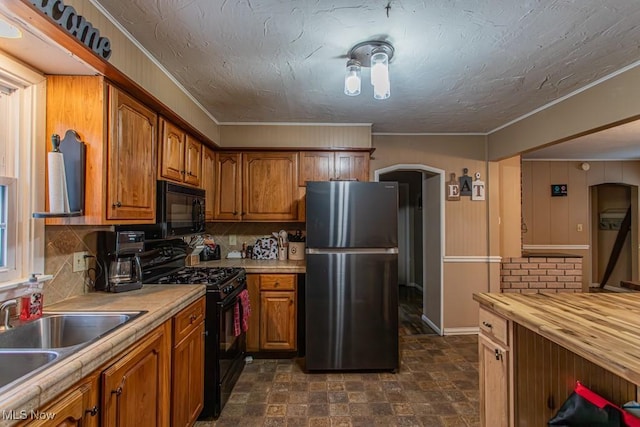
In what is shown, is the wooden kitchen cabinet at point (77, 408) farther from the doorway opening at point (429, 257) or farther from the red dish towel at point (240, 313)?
the doorway opening at point (429, 257)

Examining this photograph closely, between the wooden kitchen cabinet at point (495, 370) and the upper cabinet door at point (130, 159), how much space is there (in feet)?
7.05

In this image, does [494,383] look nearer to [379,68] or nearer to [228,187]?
[379,68]

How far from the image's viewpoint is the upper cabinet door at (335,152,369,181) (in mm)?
3408

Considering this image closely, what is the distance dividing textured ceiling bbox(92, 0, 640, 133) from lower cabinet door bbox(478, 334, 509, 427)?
1.72 metres

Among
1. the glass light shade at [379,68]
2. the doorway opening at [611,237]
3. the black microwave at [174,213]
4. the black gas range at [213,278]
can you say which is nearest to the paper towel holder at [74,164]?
the black microwave at [174,213]

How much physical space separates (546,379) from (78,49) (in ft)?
8.38

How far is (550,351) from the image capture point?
1445 millimetres

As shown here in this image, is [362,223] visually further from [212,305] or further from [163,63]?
[163,63]

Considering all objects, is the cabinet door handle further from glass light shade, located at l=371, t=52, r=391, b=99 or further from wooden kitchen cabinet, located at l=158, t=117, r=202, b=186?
glass light shade, located at l=371, t=52, r=391, b=99

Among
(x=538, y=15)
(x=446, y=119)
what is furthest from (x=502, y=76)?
(x=446, y=119)

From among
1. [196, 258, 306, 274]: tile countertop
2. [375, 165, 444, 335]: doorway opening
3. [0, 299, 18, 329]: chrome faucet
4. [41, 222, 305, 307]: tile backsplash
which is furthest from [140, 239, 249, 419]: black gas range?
[375, 165, 444, 335]: doorway opening

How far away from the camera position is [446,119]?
10.7 ft

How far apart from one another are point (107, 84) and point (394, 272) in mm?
2428

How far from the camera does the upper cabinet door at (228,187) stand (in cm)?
345
